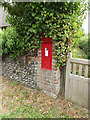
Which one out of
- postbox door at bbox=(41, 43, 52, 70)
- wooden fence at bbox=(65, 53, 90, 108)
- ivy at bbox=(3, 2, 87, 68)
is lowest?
wooden fence at bbox=(65, 53, 90, 108)

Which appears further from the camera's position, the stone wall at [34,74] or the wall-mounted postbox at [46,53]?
the stone wall at [34,74]

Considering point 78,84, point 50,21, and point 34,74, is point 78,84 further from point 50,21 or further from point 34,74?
point 50,21

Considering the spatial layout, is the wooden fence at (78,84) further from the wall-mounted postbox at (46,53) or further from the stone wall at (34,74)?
the wall-mounted postbox at (46,53)

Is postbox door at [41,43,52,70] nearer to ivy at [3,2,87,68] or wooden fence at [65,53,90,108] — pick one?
ivy at [3,2,87,68]

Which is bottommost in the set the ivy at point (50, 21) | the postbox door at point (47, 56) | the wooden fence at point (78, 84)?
the wooden fence at point (78, 84)

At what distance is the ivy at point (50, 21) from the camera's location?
2303 millimetres

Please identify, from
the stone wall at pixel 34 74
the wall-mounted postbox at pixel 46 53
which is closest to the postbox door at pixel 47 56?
the wall-mounted postbox at pixel 46 53

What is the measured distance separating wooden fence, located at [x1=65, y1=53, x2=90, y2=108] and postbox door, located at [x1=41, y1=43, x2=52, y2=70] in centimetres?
56

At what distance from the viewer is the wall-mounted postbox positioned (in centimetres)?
267

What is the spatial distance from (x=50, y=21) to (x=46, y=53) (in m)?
0.92

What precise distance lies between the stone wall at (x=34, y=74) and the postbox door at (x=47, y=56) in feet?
0.43

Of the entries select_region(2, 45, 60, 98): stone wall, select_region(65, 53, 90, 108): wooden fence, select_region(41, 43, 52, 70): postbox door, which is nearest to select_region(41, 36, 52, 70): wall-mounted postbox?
select_region(41, 43, 52, 70): postbox door

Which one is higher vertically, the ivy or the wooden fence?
the ivy

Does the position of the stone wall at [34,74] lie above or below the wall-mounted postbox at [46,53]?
below
